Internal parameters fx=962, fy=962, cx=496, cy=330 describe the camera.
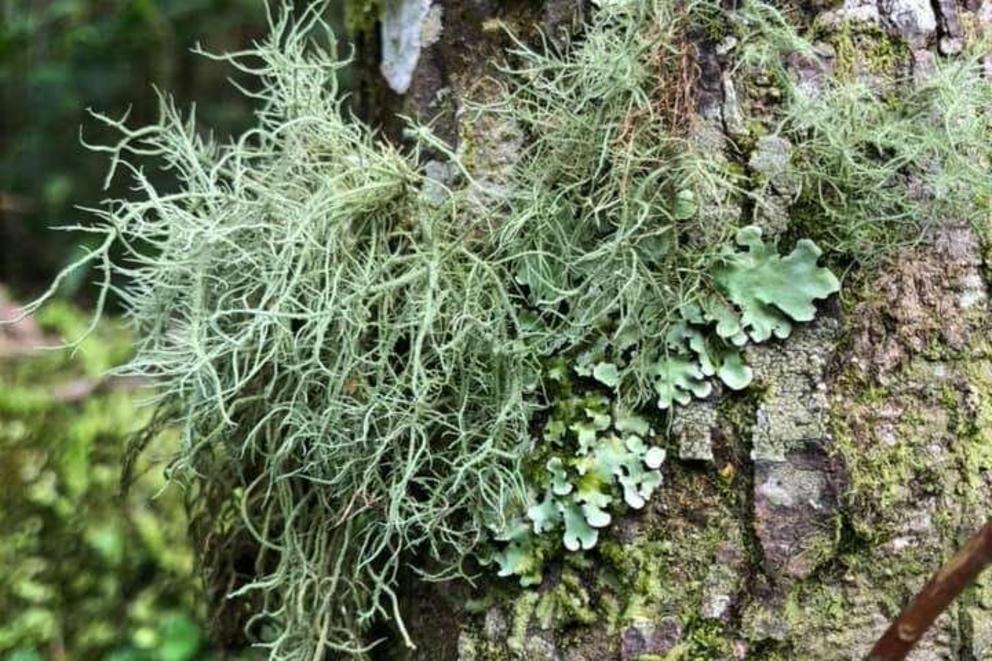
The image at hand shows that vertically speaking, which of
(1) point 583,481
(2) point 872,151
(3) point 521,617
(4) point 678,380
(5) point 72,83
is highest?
(2) point 872,151

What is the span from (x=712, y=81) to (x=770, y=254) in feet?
0.53

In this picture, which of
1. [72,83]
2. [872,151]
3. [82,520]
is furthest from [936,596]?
[72,83]

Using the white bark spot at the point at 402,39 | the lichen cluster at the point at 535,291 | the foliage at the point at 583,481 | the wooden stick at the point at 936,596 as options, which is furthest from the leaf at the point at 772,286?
the white bark spot at the point at 402,39

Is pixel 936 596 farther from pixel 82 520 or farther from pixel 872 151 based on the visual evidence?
pixel 82 520

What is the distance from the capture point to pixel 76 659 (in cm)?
148

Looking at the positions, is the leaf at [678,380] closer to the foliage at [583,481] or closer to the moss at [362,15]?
the foliage at [583,481]

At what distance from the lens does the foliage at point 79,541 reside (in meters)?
1.45

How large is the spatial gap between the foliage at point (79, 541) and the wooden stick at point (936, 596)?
107 centimetres

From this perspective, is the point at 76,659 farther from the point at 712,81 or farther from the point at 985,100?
the point at 985,100

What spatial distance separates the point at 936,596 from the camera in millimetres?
661

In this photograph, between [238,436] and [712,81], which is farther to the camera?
[238,436]

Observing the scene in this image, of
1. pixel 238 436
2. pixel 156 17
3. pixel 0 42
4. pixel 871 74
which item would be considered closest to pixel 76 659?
pixel 238 436

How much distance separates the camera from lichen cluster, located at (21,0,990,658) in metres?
0.82

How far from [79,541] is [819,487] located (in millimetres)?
1185
